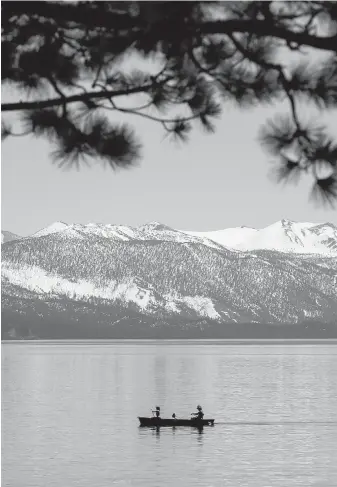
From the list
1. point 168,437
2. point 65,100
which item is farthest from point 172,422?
point 65,100

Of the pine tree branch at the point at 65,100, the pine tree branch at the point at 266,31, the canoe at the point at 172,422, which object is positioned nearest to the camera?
the pine tree branch at the point at 266,31

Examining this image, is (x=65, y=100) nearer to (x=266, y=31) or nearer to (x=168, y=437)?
(x=266, y=31)

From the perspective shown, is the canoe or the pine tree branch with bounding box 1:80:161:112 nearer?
the pine tree branch with bounding box 1:80:161:112

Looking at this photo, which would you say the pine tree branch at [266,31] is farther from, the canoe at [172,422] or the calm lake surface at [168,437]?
the canoe at [172,422]

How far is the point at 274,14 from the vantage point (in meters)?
11.4

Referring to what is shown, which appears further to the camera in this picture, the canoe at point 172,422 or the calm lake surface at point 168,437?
the canoe at point 172,422

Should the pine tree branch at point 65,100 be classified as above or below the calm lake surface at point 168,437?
above

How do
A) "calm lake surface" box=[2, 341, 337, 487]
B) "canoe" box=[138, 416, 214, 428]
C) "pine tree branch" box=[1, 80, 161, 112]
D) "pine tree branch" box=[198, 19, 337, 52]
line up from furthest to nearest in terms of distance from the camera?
"canoe" box=[138, 416, 214, 428], "calm lake surface" box=[2, 341, 337, 487], "pine tree branch" box=[1, 80, 161, 112], "pine tree branch" box=[198, 19, 337, 52]

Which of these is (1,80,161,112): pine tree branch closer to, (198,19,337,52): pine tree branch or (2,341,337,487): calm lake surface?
(198,19,337,52): pine tree branch

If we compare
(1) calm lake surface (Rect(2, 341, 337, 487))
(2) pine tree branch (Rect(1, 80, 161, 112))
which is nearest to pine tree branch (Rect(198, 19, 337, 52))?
(2) pine tree branch (Rect(1, 80, 161, 112))

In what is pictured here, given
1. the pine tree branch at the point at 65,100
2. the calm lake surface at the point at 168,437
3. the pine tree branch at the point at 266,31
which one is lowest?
the calm lake surface at the point at 168,437

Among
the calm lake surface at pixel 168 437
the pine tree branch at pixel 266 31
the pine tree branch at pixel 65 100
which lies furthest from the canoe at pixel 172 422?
the pine tree branch at pixel 266 31

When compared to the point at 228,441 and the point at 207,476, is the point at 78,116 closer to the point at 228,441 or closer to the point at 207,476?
the point at 207,476

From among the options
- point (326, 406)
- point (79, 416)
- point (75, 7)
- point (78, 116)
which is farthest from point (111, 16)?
point (326, 406)
